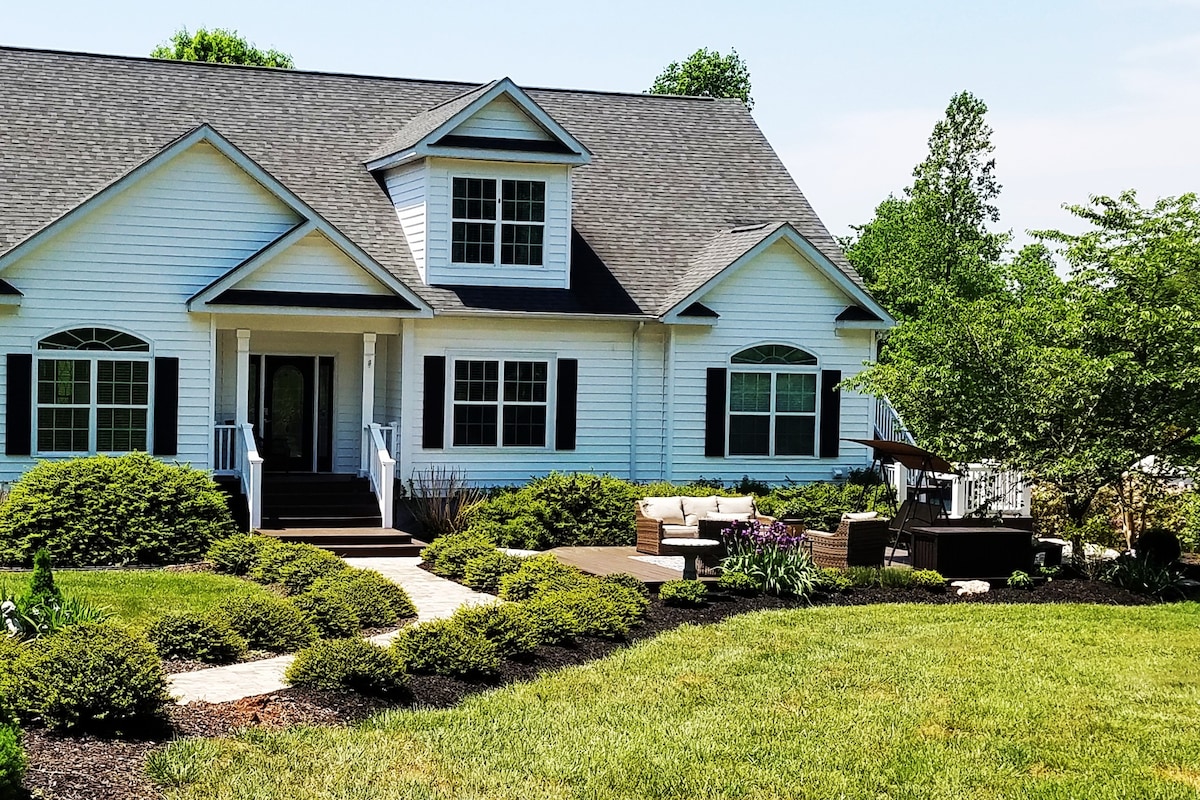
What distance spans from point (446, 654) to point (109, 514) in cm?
814

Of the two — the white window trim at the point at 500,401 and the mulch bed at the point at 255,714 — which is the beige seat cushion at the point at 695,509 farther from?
the mulch bed at the point at 255,714

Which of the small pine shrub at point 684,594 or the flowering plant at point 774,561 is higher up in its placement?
the flowering plant at point 774,561

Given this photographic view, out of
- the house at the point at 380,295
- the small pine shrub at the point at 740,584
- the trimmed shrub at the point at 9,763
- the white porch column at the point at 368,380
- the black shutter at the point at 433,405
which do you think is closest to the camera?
the trimmed shrub at the point at 9,763

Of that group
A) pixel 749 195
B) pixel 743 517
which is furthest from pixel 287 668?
pixel 749 195

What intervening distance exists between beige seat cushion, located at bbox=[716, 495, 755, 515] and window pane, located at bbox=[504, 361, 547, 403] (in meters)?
3.84

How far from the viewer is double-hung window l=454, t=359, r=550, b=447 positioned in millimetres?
22250

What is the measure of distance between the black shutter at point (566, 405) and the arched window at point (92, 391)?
241 inches

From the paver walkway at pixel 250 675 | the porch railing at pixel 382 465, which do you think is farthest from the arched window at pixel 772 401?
the paver walkway at pixel 250 675

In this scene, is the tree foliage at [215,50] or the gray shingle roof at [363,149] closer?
the gray shingle roof at [363,149]

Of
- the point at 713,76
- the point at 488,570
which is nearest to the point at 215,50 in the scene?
the point at 713,76

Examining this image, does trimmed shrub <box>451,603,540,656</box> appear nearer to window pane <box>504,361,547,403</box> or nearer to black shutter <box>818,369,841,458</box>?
window pane <box>504,361,547,403</box>

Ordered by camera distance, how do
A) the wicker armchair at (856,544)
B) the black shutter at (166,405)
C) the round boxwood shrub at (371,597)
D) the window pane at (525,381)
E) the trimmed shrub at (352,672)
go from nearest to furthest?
1. the trimmed shrub at (352,672)
2. the round boxwood shrub at (371,597)
3. the wicker armchair at (856,544)
4. the black shutter at (166,405)
5. the window pane at (525,381)

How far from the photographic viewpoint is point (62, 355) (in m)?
19.8

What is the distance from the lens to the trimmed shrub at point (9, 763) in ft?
22.5
